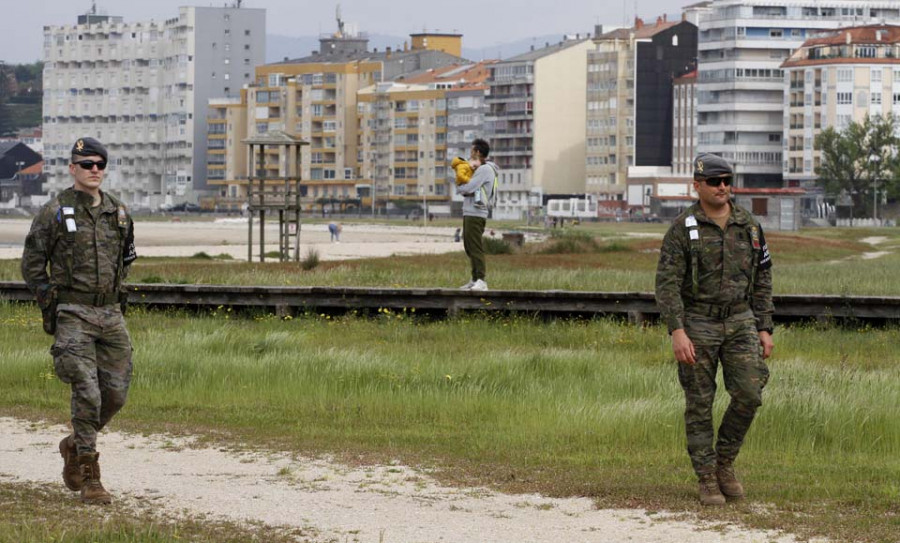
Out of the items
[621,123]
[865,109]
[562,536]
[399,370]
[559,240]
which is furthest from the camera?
[621,123]

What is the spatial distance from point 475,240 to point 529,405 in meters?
8.36

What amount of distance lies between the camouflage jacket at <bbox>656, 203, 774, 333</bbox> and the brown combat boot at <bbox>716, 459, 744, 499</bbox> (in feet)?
2.84

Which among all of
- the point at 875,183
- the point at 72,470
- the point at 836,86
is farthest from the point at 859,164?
the point at 72,470

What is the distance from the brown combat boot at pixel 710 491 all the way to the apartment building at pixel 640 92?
18099cm

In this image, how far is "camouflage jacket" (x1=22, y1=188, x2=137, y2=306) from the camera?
11031mm

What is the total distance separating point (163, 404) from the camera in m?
15.6

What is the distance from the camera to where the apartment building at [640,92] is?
639ft

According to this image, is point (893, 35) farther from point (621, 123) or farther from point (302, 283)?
point (302, 283)

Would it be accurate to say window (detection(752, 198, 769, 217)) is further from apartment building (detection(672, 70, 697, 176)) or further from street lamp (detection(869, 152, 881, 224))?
apartment building (detection(672, 70, 697, 176))

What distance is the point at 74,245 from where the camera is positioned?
11062 millimetres

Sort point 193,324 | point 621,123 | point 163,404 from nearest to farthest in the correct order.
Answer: point 163,404 → point 193,324 → point 621,123

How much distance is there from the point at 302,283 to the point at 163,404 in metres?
12.7

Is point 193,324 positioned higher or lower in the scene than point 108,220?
lower

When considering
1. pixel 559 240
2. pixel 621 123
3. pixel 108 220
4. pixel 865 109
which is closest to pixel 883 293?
pixel 108 220
